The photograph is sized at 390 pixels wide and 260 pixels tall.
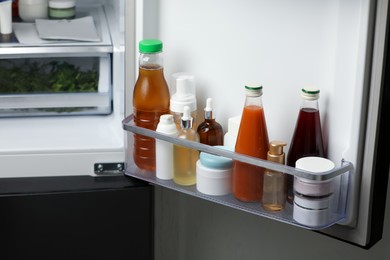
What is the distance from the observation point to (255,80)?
4.94 feet

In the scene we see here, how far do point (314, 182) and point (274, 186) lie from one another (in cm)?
11

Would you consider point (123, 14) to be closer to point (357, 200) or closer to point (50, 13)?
point (50, 13)

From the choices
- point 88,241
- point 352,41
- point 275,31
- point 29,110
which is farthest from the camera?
point 29,110

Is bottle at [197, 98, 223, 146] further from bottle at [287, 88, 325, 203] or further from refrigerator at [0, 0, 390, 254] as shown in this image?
bottle at [287, 88, 325, 203]

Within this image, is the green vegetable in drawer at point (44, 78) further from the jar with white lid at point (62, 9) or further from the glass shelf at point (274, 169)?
the glass shelf at point (274, 169)

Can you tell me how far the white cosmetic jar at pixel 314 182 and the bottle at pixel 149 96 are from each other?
14.2 inches

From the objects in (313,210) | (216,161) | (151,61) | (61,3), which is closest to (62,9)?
(61,3)

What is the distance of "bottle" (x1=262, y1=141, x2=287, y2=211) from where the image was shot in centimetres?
146

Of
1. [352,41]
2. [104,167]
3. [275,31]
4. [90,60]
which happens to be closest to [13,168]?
[104,167]

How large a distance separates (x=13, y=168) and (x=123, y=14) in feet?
1.39

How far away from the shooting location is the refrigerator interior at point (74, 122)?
177cm

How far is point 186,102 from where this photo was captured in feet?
5.24

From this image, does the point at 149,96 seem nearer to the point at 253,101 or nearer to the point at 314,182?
the point at 253,101

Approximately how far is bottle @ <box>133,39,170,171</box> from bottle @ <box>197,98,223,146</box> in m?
0.11
